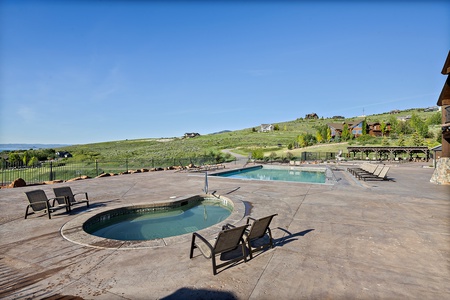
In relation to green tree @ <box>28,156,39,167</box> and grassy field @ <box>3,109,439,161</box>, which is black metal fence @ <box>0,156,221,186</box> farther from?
grassy field @ <box>3,109,439,161</box>

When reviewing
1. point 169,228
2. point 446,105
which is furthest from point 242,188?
point 446,105

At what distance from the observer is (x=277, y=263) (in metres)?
4.14

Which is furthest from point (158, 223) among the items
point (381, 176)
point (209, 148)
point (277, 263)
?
point (209, 148)

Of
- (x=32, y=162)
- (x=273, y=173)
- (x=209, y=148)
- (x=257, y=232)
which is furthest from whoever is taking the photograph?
(x=209, y=148)

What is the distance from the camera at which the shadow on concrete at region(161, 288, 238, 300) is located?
320 centimetres

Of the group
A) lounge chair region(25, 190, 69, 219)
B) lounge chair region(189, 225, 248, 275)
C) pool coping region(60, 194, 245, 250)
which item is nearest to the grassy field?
pool coping region(60, 194, 245, 250)

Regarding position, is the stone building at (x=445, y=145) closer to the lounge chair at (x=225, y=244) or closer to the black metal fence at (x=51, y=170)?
the lounge chair at (x=225, y=244)

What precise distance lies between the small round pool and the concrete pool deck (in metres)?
0.93

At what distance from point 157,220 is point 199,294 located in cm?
489

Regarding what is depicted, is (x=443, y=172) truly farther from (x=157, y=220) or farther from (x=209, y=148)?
(x=209, y=148)

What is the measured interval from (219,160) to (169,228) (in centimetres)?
2109

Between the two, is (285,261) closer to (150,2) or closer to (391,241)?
(391,241)

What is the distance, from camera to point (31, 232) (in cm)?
575

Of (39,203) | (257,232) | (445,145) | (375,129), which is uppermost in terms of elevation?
(375,129)
